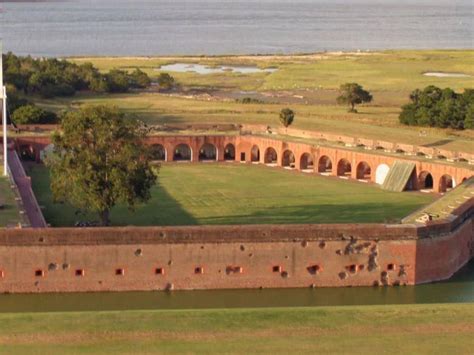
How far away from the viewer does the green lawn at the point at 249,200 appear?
37281 mm

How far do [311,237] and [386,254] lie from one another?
7.16 ft

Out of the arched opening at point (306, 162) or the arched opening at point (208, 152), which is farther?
the arched opening at point (208, 152)

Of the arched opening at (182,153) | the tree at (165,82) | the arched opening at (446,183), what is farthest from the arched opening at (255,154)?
the tree at (165,82)

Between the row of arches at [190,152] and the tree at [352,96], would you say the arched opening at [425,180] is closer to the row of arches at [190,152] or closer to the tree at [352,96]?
the row of arches at [190,152]

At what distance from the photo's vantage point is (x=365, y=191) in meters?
43.3

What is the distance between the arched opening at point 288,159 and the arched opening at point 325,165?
146 cm

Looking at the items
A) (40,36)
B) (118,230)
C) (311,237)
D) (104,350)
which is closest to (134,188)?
(118,230)

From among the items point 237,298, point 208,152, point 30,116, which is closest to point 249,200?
point 237,298

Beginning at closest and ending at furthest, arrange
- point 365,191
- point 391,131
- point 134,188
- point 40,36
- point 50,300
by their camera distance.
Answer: point 50,300 < point 134,188 < point 365,191 < point 391,131 < point 40,36

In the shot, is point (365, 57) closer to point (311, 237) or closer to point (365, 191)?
point (365, 191)

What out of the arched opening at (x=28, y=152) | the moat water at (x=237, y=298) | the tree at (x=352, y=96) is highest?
the tree at (x=352, y=96)

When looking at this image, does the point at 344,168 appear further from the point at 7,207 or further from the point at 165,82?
the point at 165,82

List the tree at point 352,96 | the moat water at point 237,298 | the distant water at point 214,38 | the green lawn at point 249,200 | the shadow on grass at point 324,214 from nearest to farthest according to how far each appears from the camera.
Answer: the moat water at point 237,298, the shadow on grass at point 324,214, the green lawn at point 249,200, the tree at point 352,96, the distant water at point 214,38

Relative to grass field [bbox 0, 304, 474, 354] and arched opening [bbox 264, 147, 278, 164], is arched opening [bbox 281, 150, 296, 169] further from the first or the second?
grass field [bbox 0, 304, 474, 354]
